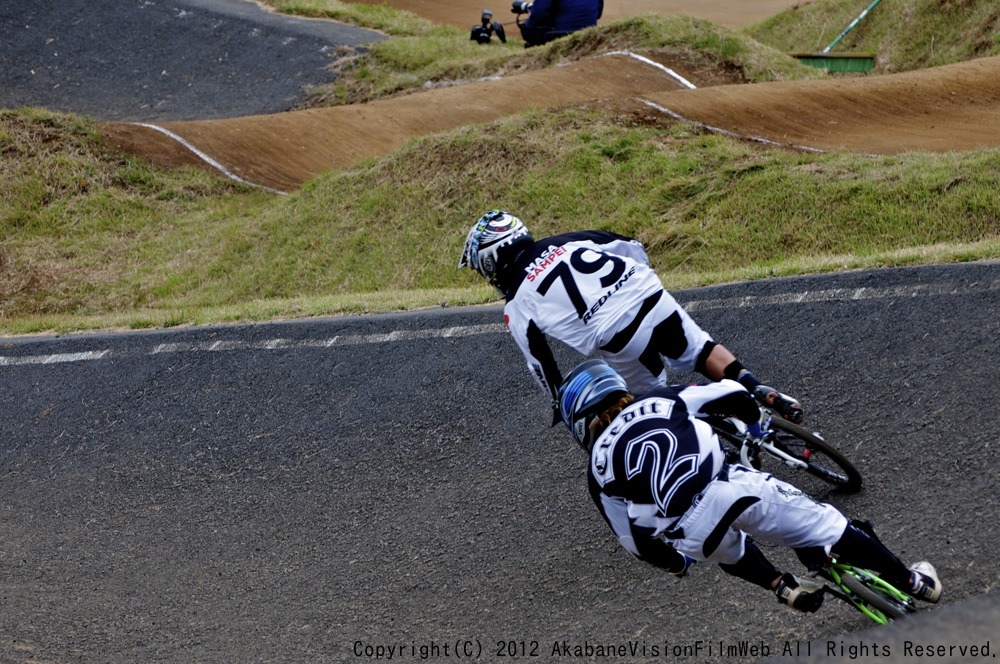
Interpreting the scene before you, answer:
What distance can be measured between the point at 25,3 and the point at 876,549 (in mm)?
30888

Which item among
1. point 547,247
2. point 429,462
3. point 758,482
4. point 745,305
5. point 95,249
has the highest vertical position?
point 547,247

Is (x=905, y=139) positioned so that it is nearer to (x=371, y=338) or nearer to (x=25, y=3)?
(x=371, y=338)

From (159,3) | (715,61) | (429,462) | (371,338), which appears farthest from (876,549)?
(159,3)

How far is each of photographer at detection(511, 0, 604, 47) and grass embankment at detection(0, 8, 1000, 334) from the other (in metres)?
2.99

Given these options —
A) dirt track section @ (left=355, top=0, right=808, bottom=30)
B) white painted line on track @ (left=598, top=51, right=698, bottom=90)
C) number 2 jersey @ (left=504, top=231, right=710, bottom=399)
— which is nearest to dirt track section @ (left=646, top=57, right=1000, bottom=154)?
white painted line on track @ (left=598, top=51, right=698, bottom=90)

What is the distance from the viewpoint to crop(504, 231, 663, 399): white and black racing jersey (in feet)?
18.4

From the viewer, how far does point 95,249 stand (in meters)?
15.9

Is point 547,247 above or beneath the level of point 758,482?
above

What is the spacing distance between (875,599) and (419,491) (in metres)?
3.43

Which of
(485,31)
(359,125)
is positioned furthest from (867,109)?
(485,31)

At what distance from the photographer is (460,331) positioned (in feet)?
28.7

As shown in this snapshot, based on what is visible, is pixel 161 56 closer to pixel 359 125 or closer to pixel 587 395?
pixel 359 125

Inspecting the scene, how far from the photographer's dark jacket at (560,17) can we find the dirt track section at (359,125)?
13.8 ft

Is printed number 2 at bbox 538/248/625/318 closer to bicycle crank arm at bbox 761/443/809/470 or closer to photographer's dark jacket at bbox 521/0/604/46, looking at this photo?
bicycle crank arm at bbox 761/443/809/470
